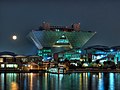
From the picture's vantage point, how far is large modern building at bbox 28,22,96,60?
110625 millimetres

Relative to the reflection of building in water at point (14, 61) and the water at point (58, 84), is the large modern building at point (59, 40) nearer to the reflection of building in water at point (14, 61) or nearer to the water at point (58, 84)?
the reflection of building in water at point (14, 61)

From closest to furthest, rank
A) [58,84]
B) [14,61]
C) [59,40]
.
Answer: [58,84] → [14,61] → [59,40]

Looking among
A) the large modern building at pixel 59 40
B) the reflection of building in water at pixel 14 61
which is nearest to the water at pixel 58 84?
the reflection of building in water at pixel 14 61

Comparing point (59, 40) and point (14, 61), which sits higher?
point (59, 40)

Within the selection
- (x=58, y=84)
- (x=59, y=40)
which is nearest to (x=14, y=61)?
(x=59, y=40)

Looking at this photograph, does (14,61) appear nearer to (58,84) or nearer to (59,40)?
(59,40)

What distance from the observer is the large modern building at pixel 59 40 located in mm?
110625

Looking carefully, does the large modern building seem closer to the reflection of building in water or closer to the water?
the reflection of building in water

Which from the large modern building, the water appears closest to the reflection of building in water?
the large modern building

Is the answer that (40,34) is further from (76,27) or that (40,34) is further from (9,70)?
(9,70)

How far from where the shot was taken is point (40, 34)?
109625 mm

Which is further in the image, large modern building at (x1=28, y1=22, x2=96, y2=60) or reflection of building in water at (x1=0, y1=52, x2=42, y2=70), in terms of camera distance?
large modern building at (x1=28, y1=22, x2=96, y2=60)

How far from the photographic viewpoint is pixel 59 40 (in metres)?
114

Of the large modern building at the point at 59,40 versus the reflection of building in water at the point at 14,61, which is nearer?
the reflection of building in water at the point at 14,61
